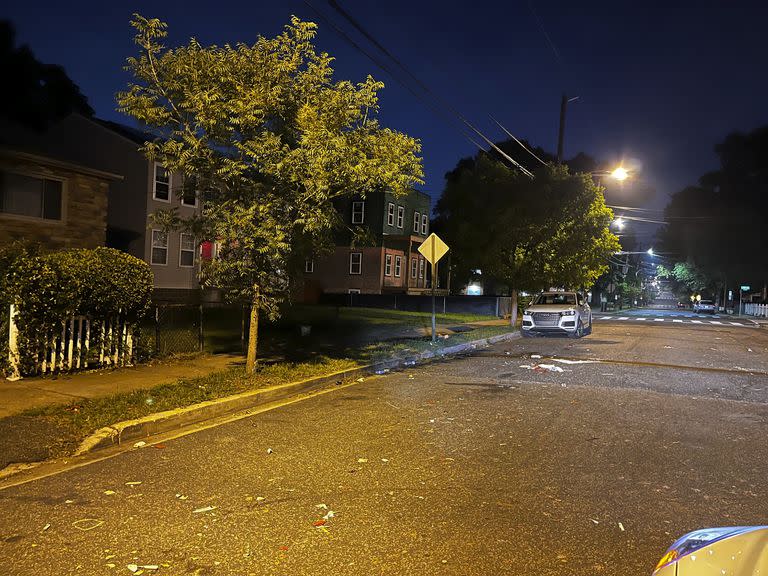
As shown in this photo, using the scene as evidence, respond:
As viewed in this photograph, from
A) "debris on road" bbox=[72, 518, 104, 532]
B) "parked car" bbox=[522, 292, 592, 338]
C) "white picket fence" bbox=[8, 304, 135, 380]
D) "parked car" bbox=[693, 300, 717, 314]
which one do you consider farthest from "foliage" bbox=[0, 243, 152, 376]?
"parked car" bbox=[693, 300, 717, 314]

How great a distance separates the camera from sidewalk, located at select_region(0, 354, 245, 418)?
7543 mm

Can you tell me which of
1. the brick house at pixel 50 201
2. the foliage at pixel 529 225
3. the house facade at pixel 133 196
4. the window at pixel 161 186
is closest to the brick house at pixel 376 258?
the house facade at pixel 133 196

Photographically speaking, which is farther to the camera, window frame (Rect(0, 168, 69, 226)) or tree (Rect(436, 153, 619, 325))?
tree (Rect(436, 153, 619, 325))

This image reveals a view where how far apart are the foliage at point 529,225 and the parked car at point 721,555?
2282 centimetres

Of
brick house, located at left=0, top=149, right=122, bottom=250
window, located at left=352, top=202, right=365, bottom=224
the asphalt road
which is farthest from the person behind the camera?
window, located at left=352, top=202, right=365, bottom=224

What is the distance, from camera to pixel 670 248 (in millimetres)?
70688

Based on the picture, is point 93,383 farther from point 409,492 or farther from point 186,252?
point 186,252

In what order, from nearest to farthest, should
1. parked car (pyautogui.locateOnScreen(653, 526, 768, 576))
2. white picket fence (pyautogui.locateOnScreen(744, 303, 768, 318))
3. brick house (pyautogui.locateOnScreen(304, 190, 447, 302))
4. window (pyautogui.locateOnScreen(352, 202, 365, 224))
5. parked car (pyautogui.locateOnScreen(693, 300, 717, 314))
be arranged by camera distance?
parked car (pyautogui.locateOnScreen(653, 526, 768, 576)), brick house (pyautogui.locateOnScreen(304, 190, 447, 302)), window (pyautogui.locateOnScreen(352, 202, 365, 224)), white picket fence (pyautogui.locateOnScreen(744, 303, 768, 318)), parked car (pyautogui.locateOnScreen(693, 300, 717, 314))

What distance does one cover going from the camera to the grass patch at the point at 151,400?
257 inches

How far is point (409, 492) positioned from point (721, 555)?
2.94 metres

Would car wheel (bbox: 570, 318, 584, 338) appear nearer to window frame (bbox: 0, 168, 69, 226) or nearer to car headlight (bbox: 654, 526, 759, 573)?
window frame (bbox: 0, 168, 69, 226)

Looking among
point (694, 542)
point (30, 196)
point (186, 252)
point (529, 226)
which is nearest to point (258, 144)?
point (694, 542)

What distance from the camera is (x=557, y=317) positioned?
66.3 feet

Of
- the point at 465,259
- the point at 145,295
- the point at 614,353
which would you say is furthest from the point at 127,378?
the point at 465,259
